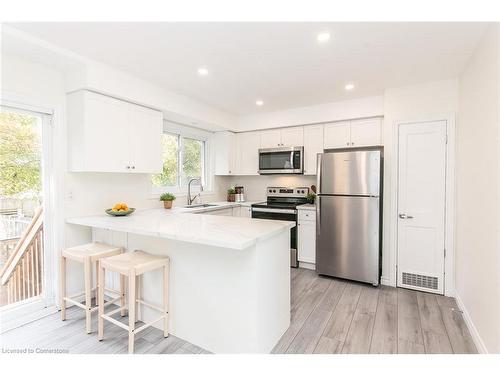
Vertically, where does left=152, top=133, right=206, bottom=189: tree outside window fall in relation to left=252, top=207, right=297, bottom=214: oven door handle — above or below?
above

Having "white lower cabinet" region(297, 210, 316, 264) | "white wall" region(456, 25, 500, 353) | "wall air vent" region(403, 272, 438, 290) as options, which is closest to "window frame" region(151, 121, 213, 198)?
"white lower cabinet" region(297, 210, 316, 264)

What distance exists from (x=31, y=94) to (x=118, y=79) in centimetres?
76

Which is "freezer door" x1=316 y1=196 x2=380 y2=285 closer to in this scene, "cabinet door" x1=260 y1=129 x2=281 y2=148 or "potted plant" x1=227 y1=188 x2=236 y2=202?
"cabinet door" x1=260 y1=129 x2=281 y2=148

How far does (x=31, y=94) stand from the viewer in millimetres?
2461

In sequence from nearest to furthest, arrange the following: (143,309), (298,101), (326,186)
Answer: (143,309)
(326,186)
(298,101)

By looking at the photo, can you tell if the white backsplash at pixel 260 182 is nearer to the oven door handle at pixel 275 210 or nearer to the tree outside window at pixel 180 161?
the tree outside window at pixel 180 161

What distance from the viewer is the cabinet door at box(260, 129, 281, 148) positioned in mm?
4469

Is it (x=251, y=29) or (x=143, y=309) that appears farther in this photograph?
(x=143, y=309)

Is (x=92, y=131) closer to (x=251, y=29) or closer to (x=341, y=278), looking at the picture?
(x=251, y=29)

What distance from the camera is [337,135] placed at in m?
3.95

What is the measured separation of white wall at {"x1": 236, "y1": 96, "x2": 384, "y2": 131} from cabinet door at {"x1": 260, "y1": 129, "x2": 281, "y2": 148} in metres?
0.12

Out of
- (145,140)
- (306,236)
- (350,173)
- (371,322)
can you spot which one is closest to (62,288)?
(145,140)

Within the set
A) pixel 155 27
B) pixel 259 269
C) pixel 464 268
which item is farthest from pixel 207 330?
pixel 464 268

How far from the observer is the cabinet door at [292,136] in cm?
426
